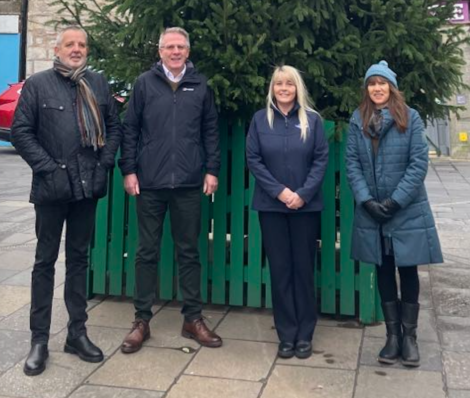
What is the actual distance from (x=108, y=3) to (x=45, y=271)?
2339 mm

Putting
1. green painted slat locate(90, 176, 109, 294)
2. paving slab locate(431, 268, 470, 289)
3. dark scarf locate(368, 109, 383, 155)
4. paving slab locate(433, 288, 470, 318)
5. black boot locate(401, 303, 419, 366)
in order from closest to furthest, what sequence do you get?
dark scarf locate(368, 109, 383, 155)
black boot locate(401, 303, 419, 366)
paving slab locate(433, 288, 470, 318)
green painted slat locate(90, 176, 109, 294)
paving slab locate(431, 268, 470, 289)

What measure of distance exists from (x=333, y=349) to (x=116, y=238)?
1.95m

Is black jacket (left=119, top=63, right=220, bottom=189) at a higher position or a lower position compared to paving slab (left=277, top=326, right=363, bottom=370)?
higher

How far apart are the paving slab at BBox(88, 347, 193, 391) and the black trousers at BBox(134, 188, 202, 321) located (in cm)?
32

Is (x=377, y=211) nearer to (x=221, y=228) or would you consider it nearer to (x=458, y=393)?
(x=458, y=393)

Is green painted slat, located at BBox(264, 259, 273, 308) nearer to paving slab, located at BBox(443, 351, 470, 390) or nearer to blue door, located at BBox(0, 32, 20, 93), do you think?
paving slab, located at BBox(443, 351, 470, 390)

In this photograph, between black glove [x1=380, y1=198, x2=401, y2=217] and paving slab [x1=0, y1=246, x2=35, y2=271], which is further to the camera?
paving slab [x1=0, y1=246, x2=35, y2=271]

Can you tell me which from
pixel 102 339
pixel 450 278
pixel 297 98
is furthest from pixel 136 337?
pixel 450 278

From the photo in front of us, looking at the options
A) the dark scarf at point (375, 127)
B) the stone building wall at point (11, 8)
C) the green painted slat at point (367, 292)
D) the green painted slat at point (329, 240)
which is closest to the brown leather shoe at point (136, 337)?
the green painted slat at point (329, 240)

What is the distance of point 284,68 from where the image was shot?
12.8 feet

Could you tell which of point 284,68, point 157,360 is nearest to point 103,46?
point 284,68

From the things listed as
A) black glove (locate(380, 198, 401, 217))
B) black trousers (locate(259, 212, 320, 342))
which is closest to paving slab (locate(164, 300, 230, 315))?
black trousers (locate(259, 212, 320, 342))

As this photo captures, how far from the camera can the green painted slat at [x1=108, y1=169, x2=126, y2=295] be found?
4.93 metres

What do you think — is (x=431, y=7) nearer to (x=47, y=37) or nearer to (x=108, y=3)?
(x=108, y=3)
